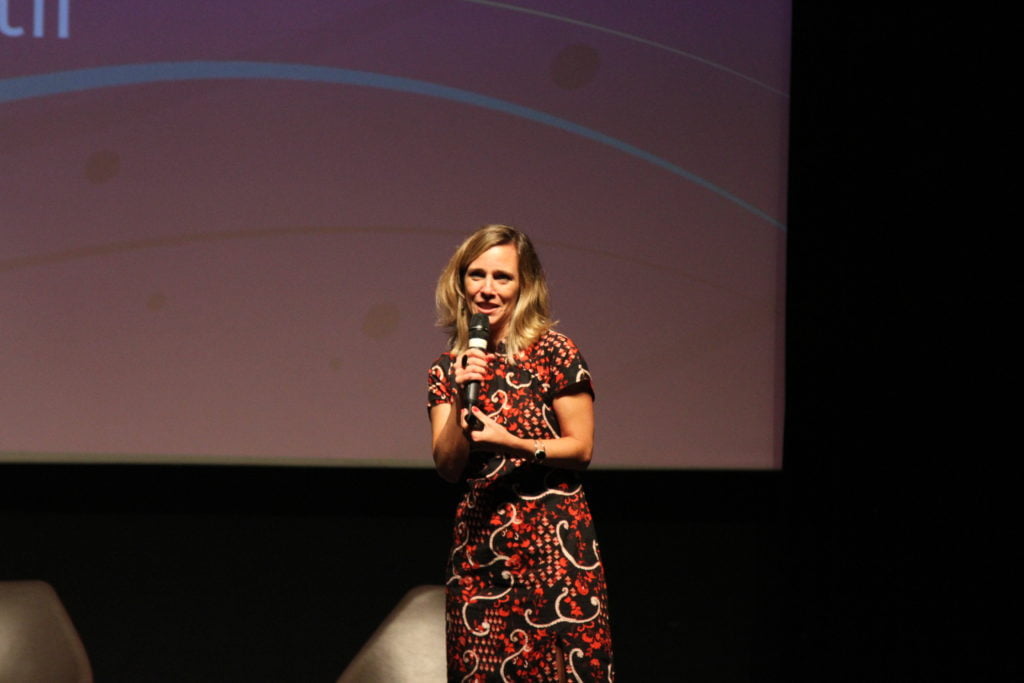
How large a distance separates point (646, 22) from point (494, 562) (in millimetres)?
1961

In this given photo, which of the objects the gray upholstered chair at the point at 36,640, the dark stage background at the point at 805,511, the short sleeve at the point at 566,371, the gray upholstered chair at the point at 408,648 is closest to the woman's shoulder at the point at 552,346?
the short sleeve at the point at 566,371

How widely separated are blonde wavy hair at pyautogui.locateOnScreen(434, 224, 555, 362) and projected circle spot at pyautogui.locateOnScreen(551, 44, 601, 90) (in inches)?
53.4

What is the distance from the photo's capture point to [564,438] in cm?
181

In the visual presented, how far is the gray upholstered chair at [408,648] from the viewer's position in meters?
2.30

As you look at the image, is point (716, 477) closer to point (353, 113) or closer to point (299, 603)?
point (299, 603)

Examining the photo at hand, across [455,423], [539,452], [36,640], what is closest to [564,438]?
[539,452]

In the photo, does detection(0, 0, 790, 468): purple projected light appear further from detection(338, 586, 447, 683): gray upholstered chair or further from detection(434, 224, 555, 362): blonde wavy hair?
detection(434, 224, 555, 362): blonde wavy hair

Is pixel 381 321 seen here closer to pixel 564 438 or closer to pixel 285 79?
pixel 285 79

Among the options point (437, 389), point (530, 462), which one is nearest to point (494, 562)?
point (530, 462)

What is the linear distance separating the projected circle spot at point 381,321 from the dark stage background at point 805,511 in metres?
0.43

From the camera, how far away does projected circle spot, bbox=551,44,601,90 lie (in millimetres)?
3135

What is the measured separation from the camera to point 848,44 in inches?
125

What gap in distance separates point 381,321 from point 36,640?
1.27 m

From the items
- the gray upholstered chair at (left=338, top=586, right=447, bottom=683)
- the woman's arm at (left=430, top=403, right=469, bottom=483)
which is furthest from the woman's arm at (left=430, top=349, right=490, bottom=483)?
the gray upholstered chair at (left=338, top=586, right=447, bottom=683)
